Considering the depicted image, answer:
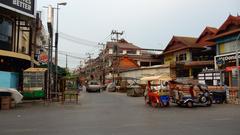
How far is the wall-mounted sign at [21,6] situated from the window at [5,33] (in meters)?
1.76

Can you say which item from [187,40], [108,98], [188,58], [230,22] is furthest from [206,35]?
[108,98]

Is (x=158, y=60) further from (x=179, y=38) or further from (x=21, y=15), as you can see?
(x=21, y=15)

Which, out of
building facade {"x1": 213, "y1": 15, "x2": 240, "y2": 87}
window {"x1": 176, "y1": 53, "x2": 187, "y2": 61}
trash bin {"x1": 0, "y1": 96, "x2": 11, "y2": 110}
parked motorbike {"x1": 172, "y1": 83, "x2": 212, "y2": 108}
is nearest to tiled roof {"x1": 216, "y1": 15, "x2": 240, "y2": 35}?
building facade {"x1": 213, "y1": 15, "x2": 240, "y2": 87}

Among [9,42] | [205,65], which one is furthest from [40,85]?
[205,65]

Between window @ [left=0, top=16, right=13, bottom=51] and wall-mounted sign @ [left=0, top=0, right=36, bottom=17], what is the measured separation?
5.76ft

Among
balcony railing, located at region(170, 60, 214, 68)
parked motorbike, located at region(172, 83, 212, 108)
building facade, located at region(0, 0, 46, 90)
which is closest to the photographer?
parked motorbike, located at region(172, 83, 212, 108)

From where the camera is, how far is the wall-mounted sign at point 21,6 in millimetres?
24928

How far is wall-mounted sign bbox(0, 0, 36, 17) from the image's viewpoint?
81.8 feet

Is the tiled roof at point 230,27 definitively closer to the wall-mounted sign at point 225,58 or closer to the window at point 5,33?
the wall-mounted sign at point 225,58

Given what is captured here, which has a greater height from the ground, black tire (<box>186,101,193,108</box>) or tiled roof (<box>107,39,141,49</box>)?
tiled roof (<box>107,39,141,49</box>)

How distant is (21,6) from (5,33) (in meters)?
2.87

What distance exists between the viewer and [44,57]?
113 feet

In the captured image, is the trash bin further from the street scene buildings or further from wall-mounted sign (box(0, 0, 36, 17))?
wall-mounted sign (box(0, 0, 36, 17))

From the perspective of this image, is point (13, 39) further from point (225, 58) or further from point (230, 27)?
point (230, 27)
